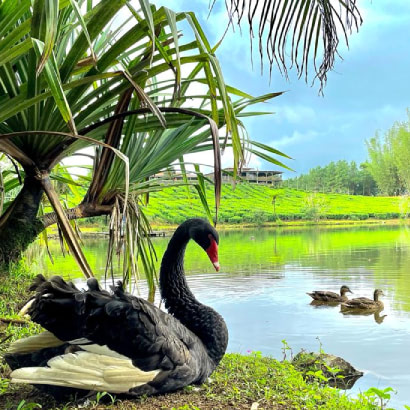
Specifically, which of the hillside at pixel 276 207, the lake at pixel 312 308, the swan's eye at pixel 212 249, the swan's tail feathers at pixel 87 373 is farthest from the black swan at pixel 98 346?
the hillside at pixel 276 207

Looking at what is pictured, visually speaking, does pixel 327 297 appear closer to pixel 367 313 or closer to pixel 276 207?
pixel 367 313

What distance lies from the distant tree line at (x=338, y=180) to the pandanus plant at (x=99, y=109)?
64649 mm

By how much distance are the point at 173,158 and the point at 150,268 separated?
828 millimetres

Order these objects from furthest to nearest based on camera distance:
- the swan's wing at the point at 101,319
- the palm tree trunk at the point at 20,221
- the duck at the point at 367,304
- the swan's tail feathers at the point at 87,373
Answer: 1. the duck at the point at 367,304
2. the palm tree trunk at the point at 20,221
3. the swan's wing at the point at 101,319
4. the swan's tail feathers at the point at 87,373

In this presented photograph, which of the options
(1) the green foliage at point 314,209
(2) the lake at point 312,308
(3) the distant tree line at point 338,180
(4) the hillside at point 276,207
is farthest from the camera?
(3) the distant tree line at point 338,180

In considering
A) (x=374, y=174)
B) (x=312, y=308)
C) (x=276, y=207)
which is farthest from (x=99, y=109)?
(x=374, y=174)

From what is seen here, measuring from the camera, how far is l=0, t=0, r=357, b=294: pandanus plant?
1.78 m

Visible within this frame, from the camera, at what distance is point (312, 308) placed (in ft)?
24.8

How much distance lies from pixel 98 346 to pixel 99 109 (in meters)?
1.30

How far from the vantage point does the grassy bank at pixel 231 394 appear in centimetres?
195

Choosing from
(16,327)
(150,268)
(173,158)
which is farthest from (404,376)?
(16,327)

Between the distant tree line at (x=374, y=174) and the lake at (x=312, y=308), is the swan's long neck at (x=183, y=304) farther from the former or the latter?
the distant tree line at (x=374, y=174)

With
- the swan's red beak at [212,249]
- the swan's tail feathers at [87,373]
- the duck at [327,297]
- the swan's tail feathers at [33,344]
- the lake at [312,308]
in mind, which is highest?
the swan's red beak at [212,249]

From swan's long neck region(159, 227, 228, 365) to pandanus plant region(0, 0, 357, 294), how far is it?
0.31 meters
